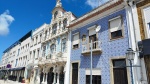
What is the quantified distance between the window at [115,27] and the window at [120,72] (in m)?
2.06

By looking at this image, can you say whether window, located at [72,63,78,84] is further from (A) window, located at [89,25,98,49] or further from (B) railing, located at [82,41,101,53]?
(A) window, located at [89,25,98,49]

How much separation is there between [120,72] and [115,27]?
365 cm

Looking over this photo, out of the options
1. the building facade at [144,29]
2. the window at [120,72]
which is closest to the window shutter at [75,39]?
the window at [120,72]

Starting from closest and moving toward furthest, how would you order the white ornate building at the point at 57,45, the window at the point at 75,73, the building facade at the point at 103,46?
the building facade at the point at 103,46 < the window at the point at 75,73 < the white ornate building at the point at 57,45

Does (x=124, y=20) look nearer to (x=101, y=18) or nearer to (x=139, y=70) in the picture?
(x=101, y=18)

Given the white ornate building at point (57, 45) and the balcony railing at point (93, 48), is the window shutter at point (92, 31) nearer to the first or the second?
the balcony railing at point (93, 48)

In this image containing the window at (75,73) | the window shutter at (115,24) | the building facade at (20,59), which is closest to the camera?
the window shutter at (115,24)

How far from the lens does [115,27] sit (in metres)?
11.0

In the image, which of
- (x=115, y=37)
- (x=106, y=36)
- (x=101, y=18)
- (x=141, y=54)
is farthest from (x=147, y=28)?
(x=101, y=18)

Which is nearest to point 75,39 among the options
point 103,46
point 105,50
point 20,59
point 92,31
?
point 92,31

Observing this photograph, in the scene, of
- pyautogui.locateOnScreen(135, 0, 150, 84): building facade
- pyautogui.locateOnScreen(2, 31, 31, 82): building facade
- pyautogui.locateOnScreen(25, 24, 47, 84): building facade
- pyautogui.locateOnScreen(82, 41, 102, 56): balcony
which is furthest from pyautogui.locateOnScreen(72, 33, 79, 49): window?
pyautogui.locateOnScreen(2, 31, 31, 82): building facade

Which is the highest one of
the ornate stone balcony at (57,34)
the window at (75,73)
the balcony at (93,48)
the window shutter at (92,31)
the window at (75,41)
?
the ornate stone balcony at (57,34)

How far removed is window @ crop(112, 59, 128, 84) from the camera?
9.61m

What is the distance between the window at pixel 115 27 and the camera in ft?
34.9
